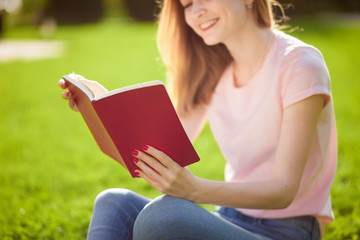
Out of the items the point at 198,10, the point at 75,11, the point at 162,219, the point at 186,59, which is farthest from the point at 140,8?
the point at 162,219

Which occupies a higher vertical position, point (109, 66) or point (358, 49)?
point (109, 66)

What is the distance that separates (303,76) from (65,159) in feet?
9.46

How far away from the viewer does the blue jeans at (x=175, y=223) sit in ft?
4.15

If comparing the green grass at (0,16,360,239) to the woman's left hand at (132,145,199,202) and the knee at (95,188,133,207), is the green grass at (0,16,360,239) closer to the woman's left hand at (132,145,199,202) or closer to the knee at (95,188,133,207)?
the knee at (95,188,133,207)

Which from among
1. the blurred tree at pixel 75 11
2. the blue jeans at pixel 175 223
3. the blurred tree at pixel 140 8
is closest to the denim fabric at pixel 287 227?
the blue jeans at pixel 175 223

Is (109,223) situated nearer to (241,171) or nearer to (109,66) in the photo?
(241,171)

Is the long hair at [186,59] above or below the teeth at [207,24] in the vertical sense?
below

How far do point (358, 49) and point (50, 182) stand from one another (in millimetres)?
8077

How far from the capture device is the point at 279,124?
1585mm

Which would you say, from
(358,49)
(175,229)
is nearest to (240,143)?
(175,229)

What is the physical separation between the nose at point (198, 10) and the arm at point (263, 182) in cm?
64

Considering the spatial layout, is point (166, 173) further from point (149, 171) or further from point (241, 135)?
point (241, 135)

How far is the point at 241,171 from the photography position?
1724 millimetres

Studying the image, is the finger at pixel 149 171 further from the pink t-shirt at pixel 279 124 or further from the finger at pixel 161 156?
the pink t-shirt at pixel 279 124
